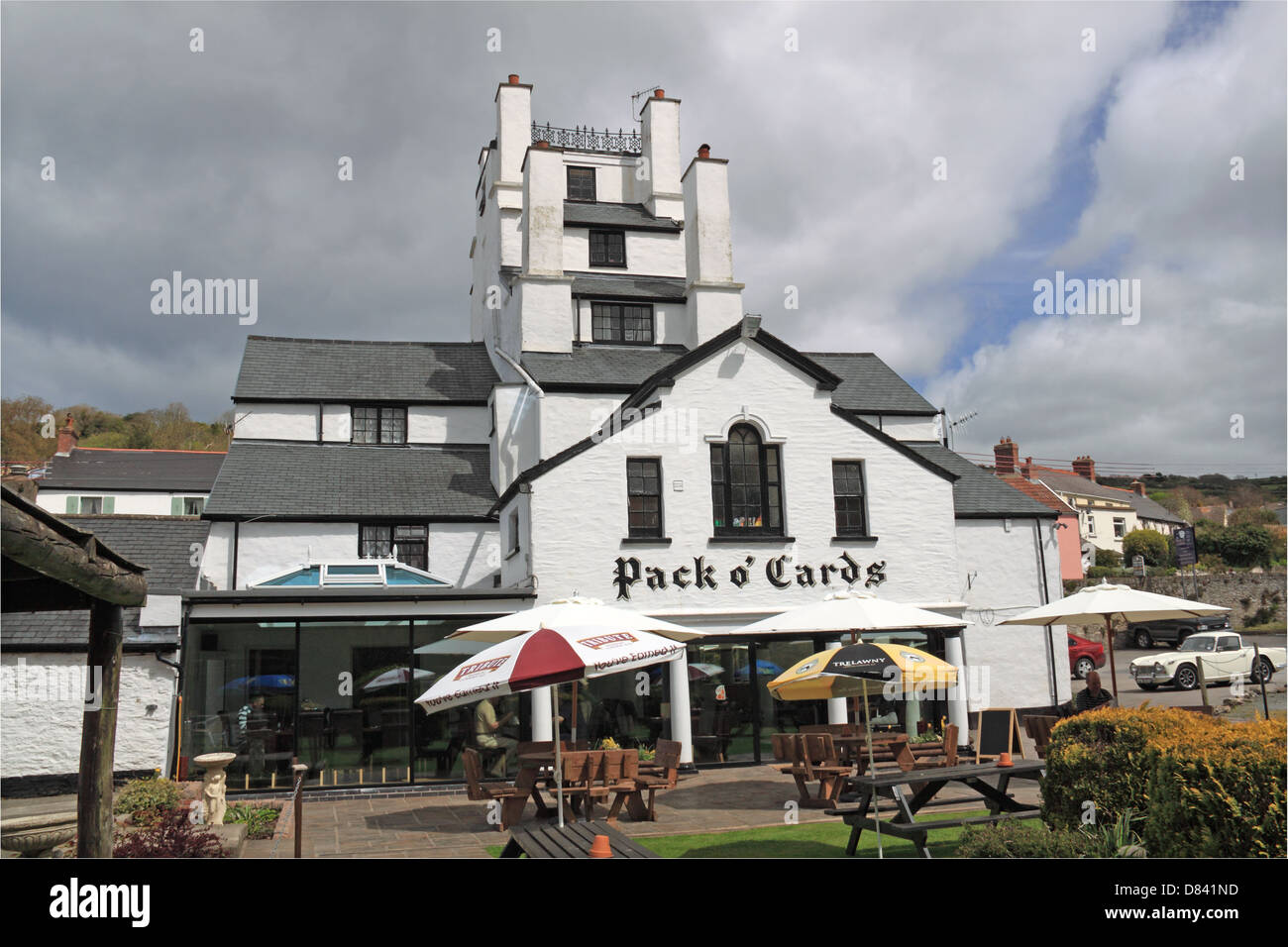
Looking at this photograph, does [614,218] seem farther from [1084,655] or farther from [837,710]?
[1084,655]

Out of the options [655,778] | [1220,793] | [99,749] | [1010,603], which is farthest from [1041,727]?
[99,749]

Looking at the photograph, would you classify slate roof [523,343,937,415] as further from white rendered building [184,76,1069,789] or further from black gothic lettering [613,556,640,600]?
black gothic lettering [613,556,640,600]

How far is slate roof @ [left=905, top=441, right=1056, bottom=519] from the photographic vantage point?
2398 centimetres

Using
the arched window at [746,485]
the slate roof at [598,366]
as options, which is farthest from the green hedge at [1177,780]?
the slate roof at [598,366]

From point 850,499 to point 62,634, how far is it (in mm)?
15291

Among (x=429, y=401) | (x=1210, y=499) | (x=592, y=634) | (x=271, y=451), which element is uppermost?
(x=1210, y=499)

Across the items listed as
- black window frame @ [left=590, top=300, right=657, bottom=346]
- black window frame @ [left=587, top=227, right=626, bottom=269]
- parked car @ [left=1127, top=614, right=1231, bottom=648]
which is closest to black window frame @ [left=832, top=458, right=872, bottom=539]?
black window frame @ [left=590, top=300, right=657, bottom=346]

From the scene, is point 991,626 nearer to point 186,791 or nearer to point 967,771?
point 967,771

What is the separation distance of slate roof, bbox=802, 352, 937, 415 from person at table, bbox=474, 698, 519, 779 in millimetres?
14654

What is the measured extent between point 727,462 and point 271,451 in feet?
43.4

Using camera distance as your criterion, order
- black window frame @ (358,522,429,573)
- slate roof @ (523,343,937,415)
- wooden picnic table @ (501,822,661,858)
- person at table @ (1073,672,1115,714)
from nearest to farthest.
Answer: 1. wooden picnic table @ (501,822,661,858)
2. person at table @ (1073,672,1115,714)
3. black window frame @ (358,522,429,573)
4. slate roof @ (523,343,937,415)

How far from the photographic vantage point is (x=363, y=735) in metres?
17.5

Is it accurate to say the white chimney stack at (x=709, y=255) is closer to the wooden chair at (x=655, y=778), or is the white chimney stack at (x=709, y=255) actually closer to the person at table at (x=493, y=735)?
the person at table at (x=493, y=735)
